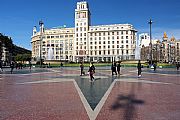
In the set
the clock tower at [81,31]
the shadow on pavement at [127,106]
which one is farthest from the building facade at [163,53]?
the shadow on pavement at [127,106]

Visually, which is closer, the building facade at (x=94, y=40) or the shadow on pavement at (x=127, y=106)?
the shadow on pavement at (x=127, y=106)

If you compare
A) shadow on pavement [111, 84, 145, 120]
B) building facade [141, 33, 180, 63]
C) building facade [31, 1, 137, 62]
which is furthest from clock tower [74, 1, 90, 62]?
shadow on pavement [111, 84, 145, 120]

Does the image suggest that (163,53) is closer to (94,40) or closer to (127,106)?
(94,40)

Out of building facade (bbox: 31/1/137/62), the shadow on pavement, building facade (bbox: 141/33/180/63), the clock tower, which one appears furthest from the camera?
the clock tower

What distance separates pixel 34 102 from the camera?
30.8 ft

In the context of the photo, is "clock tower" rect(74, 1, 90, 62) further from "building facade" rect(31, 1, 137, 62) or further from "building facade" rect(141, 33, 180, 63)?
"building facade" rect(141, 33, 180, 63)

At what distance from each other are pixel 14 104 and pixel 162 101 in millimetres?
6099

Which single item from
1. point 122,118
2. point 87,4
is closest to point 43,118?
point 122,118

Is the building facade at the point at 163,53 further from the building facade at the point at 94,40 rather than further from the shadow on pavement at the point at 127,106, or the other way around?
the shadow on pavement at the point at 127,106

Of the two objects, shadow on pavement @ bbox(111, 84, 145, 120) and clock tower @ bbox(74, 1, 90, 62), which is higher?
clock tower @ bbox(74, 1, 90, 62)

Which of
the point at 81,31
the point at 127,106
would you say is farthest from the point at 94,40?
the point at 127,106

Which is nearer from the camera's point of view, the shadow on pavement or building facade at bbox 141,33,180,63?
the shadow on pavement

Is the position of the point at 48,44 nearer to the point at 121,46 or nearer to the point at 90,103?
the point at 121,46

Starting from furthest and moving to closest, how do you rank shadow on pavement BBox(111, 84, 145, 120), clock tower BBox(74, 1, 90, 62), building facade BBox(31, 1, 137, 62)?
clock tower BBox(74, 1, 90, 62) < building facade BBox(31, 1, 137, 62) < shadow on pavement BBox(111, 84, 145, 120)
